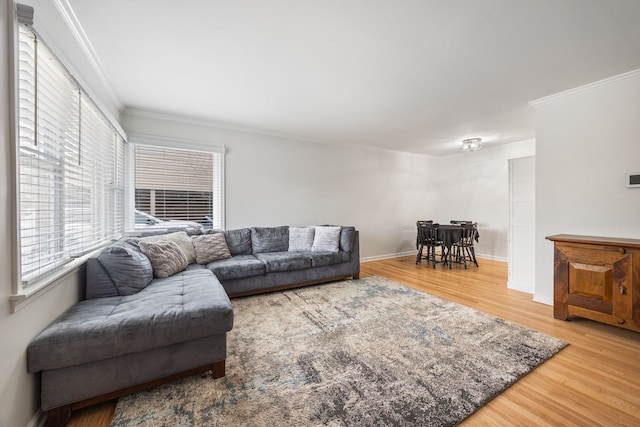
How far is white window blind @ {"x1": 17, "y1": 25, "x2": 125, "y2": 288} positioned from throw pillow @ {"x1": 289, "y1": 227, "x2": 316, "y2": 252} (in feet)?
7.92

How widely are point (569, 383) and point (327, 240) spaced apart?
2975mm

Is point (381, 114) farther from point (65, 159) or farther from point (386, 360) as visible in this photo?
point (65, 159)

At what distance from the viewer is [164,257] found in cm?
268

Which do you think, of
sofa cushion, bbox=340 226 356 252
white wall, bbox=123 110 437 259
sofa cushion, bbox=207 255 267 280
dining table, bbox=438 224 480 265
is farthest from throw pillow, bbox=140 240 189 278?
dining table, bbox=438 224 480 265

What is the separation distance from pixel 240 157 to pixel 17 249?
325 centimetres

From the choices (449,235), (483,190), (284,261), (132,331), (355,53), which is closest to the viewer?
(132,331)

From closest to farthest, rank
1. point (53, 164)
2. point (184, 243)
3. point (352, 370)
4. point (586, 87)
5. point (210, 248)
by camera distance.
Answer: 1. point (53, 164)
2. point (352, 370)
3. point (586, 87)
4. point (184, 243)
5. point (210, 248)

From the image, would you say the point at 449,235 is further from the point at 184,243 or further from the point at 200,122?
the point at 200,122

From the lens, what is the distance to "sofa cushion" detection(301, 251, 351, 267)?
3.83m

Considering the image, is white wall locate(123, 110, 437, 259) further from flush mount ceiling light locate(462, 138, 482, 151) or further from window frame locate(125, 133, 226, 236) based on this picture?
flush mount ceiling light locate(462, 138, 482, 151)

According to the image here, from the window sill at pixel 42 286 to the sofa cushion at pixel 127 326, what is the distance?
0.71ft

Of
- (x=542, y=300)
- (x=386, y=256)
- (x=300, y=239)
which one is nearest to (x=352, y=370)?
(x=300, y=239)

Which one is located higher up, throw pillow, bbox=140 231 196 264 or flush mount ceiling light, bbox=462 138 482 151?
flush mount ceiling light, bbox=462 138 482 151

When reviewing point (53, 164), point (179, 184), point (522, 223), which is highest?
point (179, 184)
